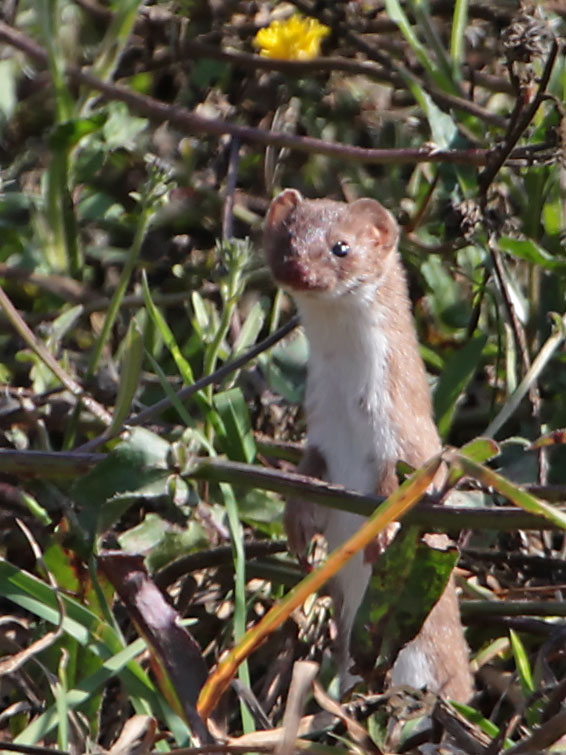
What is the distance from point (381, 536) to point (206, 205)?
1.41 meters

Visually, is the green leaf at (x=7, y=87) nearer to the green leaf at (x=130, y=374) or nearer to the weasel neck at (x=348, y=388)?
the weasel neck at (x=348, y=388)

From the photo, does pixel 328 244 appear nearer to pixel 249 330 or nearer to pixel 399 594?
pixel 249 330

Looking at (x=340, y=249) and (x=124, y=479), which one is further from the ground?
(x=340, y=249)

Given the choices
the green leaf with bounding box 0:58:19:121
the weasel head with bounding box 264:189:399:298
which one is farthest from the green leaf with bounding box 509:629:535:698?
the green leaf with bounding box 0:58:19:121

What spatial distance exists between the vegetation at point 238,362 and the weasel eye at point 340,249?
207 millimetres

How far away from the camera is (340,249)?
2.98 metres

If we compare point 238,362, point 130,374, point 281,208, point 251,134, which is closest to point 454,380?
Result: point 281,208

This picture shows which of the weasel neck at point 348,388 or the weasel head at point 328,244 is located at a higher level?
the weasel head at point 328,244

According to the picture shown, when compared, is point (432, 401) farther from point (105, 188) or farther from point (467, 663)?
point (105, 188)

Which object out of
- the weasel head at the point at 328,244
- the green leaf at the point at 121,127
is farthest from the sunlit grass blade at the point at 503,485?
the green leaf at the point at 121,127

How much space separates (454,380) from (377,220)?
1.54 feet

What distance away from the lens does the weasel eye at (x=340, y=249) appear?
117 inches

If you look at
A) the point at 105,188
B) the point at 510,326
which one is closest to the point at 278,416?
the point at 510,326

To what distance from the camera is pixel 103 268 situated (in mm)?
3834
